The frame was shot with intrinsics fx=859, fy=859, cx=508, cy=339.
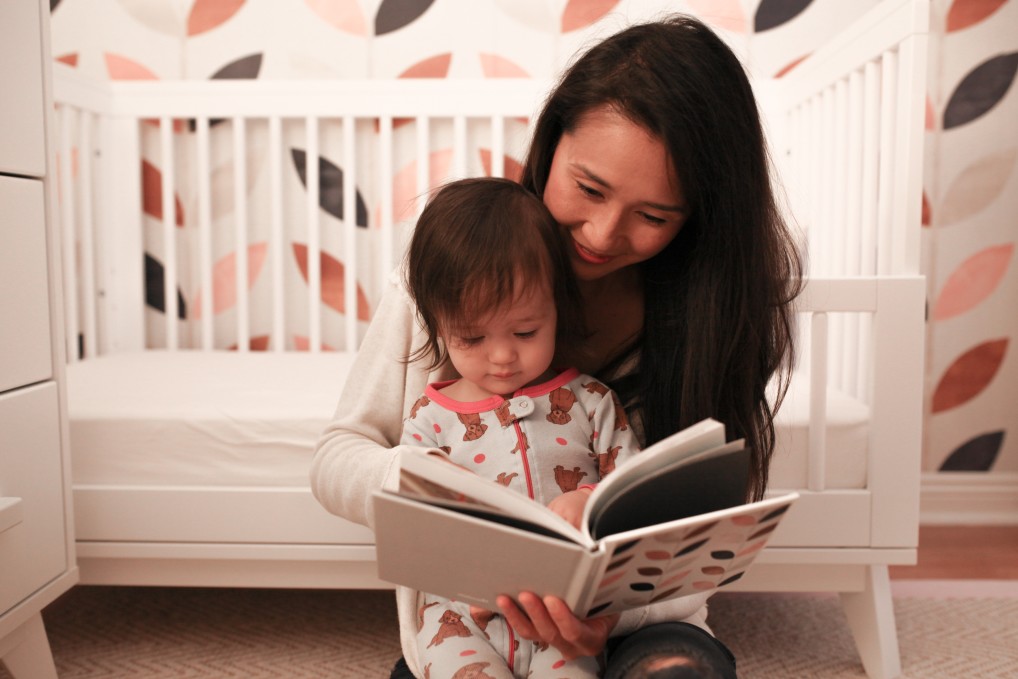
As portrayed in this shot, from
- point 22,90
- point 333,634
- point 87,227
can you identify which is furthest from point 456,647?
point 87,227

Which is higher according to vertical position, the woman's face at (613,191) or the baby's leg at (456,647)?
the woman's face at (613,191)

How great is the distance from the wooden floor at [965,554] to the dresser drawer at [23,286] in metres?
1.27

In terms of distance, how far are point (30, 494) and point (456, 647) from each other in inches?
19.6

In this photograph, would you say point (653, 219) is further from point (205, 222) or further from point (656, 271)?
point (205, 222)

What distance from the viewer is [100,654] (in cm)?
112

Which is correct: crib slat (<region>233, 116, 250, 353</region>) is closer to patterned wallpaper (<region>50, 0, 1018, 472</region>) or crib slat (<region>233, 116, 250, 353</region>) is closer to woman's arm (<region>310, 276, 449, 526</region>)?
patterned wallpaper (<region>50, 0, 1018, 472</region>)

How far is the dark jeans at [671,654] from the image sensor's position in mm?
651

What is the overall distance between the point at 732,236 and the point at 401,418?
362 millimetres

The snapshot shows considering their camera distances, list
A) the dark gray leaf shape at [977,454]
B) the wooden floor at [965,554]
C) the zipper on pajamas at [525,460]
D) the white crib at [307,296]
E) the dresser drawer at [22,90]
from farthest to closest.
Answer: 1. the dark gray leaf shape at [977,454]
2. the wooden floor at [965,554]
3. the white crib at [307,296]
4. the dresser drawer at [22,90]
5. the zipper on pajamas at [525,460]

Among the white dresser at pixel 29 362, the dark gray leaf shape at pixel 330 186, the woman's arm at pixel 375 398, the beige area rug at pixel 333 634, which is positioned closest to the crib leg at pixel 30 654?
the white dresser at pixel 29 362

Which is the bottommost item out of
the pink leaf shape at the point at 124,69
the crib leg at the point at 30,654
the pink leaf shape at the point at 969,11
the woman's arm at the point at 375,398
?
the crib leg at the point at 30,654

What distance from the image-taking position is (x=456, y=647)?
0.70 m

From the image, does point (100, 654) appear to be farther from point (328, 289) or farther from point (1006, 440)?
point (1006, 440)

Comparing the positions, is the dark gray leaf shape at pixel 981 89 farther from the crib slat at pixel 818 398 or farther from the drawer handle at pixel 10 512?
the drawer handle at pixel 10 512
